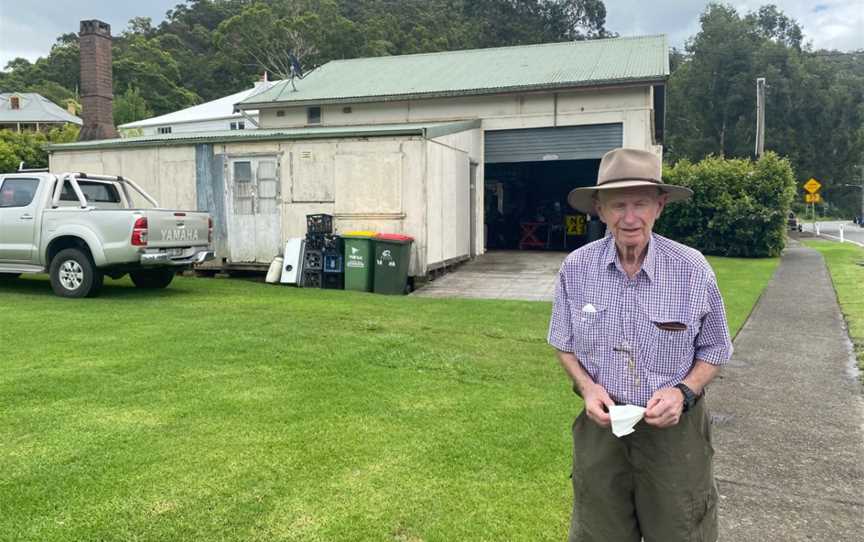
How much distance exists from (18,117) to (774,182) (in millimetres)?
56523

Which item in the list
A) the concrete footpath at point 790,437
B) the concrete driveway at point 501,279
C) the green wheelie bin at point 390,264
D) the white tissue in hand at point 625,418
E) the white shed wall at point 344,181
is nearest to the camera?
the white tissue in hand at point 625,418

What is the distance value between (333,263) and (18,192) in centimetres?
531

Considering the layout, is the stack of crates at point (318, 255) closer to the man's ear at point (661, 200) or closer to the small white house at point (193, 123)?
the man's ear at point (661, 200)

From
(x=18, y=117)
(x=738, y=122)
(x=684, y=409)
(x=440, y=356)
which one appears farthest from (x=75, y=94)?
(x=684, y=409)

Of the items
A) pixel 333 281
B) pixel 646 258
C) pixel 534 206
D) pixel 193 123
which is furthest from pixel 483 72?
pixel 193 123

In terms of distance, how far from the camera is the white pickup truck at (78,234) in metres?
10.2

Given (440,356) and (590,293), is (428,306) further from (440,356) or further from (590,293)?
(590,293)

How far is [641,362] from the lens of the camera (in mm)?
2324

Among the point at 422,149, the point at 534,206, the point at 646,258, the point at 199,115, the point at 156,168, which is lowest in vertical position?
the point at 646,258

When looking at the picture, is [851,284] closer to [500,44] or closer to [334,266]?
[334,266]

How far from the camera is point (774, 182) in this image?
20.9m

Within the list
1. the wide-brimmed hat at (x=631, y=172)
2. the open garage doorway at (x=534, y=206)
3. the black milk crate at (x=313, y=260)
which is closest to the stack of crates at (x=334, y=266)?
the black milk crate at (x=313, y=260)

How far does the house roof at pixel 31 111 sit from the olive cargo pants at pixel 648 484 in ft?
201

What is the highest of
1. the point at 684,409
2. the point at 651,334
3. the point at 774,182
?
the point at 774,182
